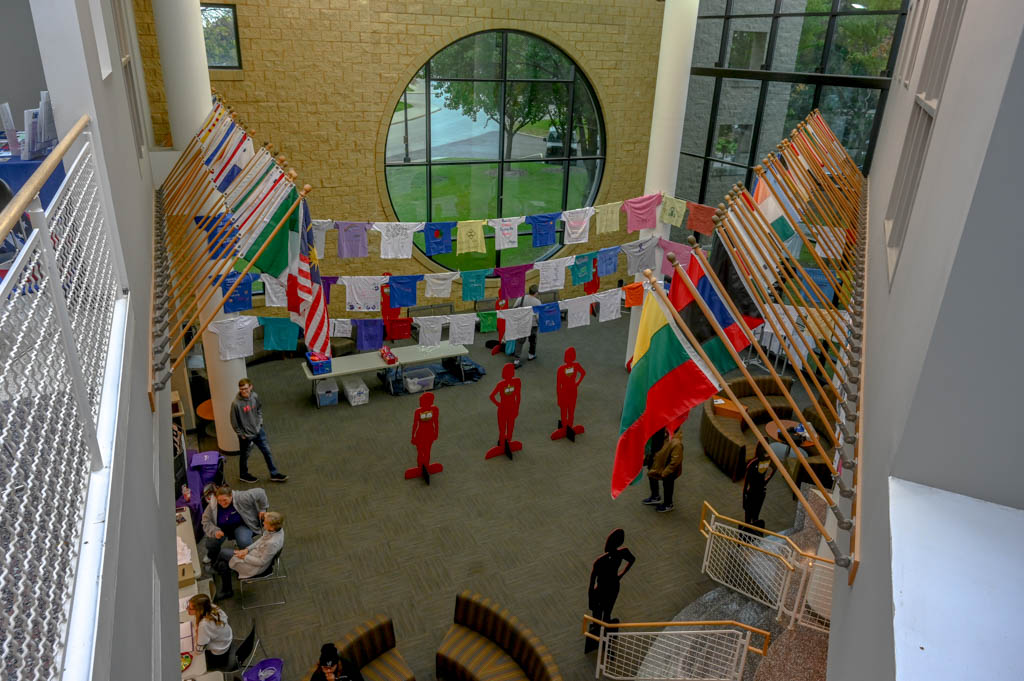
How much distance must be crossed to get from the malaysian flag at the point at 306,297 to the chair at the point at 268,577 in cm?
232

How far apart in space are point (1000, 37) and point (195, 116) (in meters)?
8.69

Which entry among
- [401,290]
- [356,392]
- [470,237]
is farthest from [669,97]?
[356,392]

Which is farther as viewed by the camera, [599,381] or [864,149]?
[599,381]

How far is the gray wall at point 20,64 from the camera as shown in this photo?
558 cm

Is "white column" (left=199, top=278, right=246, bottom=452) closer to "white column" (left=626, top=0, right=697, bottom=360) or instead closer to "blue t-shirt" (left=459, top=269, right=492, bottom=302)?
"blue t-shirt" (left=459, top=269, right=492, bottom=302)

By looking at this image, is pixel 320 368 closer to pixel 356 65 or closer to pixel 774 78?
pixel 356 65

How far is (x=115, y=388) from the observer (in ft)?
8.60

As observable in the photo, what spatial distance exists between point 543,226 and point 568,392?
8.73 feet

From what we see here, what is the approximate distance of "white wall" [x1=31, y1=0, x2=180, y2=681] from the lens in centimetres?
193

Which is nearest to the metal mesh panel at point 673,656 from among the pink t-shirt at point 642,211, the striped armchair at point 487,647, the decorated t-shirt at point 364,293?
the striped armchair at point 487,647

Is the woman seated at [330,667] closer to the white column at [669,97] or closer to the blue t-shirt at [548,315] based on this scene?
the blue t-shirt at [548,315]

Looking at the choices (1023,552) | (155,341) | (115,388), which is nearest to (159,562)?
(115,388)

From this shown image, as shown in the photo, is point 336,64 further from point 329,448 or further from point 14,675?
point 14,675

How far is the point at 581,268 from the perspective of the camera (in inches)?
447
